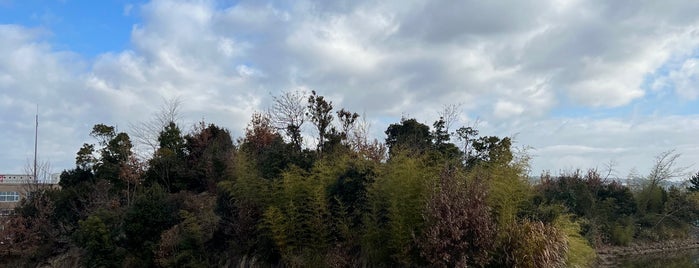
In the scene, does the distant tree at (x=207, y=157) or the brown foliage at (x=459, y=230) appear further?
the distant tree at (x=207, y=157)

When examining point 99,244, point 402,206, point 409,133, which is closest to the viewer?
point 402,206

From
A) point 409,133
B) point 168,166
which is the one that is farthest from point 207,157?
point 409,133

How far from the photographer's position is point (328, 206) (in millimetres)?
12195

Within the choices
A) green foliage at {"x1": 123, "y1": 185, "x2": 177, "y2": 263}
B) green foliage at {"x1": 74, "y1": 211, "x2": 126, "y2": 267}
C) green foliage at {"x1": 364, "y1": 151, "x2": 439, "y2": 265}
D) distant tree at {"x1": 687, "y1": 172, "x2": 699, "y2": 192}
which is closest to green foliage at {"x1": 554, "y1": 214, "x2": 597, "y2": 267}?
green foliage at {"x1": 364, "y1": 151, "x2": 439, "y2": 265}

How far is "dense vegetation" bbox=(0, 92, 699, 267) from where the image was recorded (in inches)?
387

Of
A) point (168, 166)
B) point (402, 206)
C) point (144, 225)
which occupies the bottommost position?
point (402, 206)

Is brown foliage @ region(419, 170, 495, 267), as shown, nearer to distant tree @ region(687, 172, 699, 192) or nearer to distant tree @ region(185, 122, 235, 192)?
distant tree @ region(185, 122, 235, 192)

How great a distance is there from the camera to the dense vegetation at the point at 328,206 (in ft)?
32.2

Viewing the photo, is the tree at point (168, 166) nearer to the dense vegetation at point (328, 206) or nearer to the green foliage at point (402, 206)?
the dense vegetation at point (328, 206)

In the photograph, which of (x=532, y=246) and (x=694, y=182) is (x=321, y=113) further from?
(x=694, y=182)

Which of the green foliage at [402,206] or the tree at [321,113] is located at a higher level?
the tree at [321,113]

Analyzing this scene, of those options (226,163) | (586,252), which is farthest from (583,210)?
(226,163)

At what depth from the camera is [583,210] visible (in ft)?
68.1

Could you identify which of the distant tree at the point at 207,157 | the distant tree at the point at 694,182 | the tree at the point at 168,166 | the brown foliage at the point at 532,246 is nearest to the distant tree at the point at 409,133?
the distant tree at the point at 207,157
